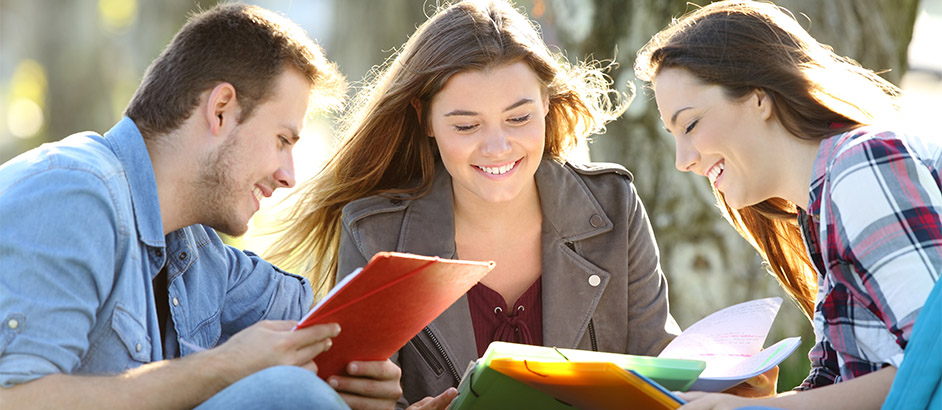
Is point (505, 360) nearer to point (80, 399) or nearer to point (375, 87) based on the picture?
point (80, 399)

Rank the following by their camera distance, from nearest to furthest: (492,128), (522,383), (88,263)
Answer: (88,263) < (522,383) < (492,128)

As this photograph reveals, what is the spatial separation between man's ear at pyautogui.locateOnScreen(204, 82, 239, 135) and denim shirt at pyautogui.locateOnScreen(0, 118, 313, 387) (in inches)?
7.1

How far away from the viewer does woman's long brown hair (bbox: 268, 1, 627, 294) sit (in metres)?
3.14

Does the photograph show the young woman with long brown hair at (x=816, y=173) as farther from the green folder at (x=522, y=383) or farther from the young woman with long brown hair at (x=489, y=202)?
the young woman with long brown hair at (x=489, y=202)

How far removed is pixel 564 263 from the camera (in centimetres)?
327

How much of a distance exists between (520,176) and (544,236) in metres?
0.28

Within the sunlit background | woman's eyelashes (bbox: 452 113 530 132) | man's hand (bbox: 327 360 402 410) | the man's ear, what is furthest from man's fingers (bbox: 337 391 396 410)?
the sunlit background

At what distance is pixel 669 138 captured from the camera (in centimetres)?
418

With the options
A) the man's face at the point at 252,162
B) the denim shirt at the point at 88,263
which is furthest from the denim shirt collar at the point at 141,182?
the man's face at the point at 252,162

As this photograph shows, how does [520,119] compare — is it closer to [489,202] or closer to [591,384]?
[489,202]

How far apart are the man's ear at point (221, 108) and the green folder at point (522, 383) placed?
2.79ft

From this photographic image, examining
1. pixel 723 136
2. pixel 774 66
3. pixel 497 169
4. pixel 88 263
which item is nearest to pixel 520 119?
pixel 497 169

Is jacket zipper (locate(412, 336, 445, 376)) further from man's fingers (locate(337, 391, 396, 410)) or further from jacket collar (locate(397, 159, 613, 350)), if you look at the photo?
man's fingers (locate(337, 391, 396, 410))

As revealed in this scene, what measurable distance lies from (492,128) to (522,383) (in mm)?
1033
